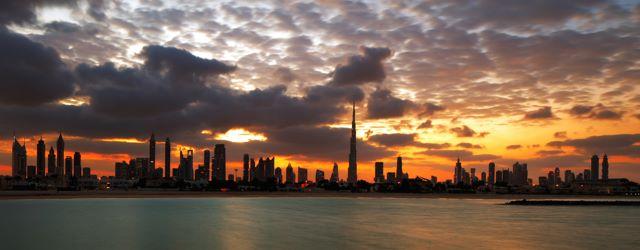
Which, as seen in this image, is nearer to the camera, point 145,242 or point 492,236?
point 145,242

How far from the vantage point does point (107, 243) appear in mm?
58562

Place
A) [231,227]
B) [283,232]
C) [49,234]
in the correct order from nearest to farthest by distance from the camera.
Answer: [49,234]
[283,232]
[231,227]

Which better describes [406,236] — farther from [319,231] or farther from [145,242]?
[145,242]

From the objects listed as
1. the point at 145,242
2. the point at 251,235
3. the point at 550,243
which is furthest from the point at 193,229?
the point at 550,243

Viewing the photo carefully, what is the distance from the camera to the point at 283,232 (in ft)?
234

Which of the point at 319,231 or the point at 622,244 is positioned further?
the point at 319,231

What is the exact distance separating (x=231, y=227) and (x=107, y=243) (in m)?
22.6

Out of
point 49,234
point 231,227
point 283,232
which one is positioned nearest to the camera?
point 49,234

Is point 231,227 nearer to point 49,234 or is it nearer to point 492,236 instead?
point 49,234

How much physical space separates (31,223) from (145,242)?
32.4 metres

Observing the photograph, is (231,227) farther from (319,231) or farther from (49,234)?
(49,234)

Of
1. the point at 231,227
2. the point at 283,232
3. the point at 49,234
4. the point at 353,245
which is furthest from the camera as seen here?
the point at 231,227

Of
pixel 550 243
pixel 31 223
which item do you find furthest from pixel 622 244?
pixel 31 223

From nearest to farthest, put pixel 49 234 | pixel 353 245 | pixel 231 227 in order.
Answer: pixel 353 245 < pixel 49 234 < pixel 231 227
